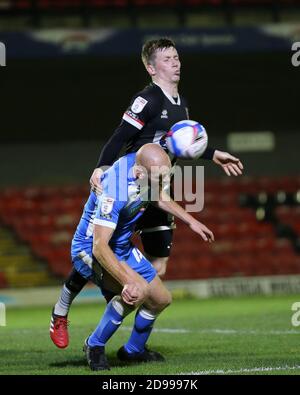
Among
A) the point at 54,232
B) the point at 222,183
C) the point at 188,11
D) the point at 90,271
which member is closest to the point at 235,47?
the point at 188,11

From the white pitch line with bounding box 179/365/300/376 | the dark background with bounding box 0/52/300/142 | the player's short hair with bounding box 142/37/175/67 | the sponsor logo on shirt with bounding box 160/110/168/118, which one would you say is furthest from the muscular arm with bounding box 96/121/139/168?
the dark background with bounding box 0/52/300/142

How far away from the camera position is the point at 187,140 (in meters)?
6.49

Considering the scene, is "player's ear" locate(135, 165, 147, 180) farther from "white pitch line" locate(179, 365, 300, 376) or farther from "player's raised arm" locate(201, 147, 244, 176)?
"white pitch line" locate(179, 365, 300, 376)

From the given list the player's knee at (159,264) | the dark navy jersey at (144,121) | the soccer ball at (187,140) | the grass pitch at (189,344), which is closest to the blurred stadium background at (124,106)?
the grass pitch at (189,344)

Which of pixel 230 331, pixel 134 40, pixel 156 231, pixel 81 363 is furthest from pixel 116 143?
pixel 134 40

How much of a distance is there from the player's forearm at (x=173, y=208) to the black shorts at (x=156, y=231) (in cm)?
106

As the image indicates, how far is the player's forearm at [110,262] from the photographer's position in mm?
6152

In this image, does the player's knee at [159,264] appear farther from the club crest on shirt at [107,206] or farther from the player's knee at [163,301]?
the club crest on shirt at [107,206]

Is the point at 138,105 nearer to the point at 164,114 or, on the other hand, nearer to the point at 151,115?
the point at 151,115

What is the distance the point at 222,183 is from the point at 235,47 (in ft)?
11.1

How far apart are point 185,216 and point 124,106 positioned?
13574 millimetres

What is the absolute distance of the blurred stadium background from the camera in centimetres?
1666

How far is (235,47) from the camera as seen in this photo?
1719cm

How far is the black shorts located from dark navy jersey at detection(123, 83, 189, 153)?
1.96 feet
